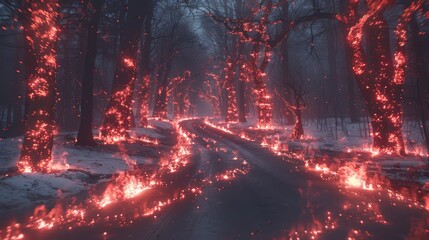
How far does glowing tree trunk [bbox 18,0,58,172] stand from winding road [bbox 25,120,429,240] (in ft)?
10.7

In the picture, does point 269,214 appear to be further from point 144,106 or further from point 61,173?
point 144,106

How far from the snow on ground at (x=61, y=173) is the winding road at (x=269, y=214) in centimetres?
176

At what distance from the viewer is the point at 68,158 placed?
9.98 m

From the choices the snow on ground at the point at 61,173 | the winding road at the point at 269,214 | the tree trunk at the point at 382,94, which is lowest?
the winding road at the point at 269,214

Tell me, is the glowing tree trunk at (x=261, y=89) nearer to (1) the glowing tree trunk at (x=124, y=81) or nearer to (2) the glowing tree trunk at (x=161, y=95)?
(1) the glowing tree trunk at (x=124, y=81)

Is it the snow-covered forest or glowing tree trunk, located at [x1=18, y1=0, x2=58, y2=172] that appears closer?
the snow-covered forest

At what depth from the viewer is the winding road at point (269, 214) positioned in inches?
161

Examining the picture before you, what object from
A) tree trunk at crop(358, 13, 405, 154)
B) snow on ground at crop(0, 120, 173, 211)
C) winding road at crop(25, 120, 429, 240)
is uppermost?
tree trunk at crop(358, 13, 405, 154)

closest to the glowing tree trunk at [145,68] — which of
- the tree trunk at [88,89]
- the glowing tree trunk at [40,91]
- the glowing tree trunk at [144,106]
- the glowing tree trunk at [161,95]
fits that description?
the glowing tree trunk at [144,106]

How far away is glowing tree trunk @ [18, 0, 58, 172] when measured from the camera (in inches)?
318

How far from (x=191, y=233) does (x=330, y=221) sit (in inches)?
69.9

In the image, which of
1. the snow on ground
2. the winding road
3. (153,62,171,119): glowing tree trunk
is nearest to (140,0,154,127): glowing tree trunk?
(153,62,171,119): glowing tree trunk

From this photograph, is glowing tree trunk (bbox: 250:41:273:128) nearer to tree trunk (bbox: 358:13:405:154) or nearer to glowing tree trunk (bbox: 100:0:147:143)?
glowing tree trunk (bbox: 100:0:147:143)

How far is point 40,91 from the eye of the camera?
826 centimetres
